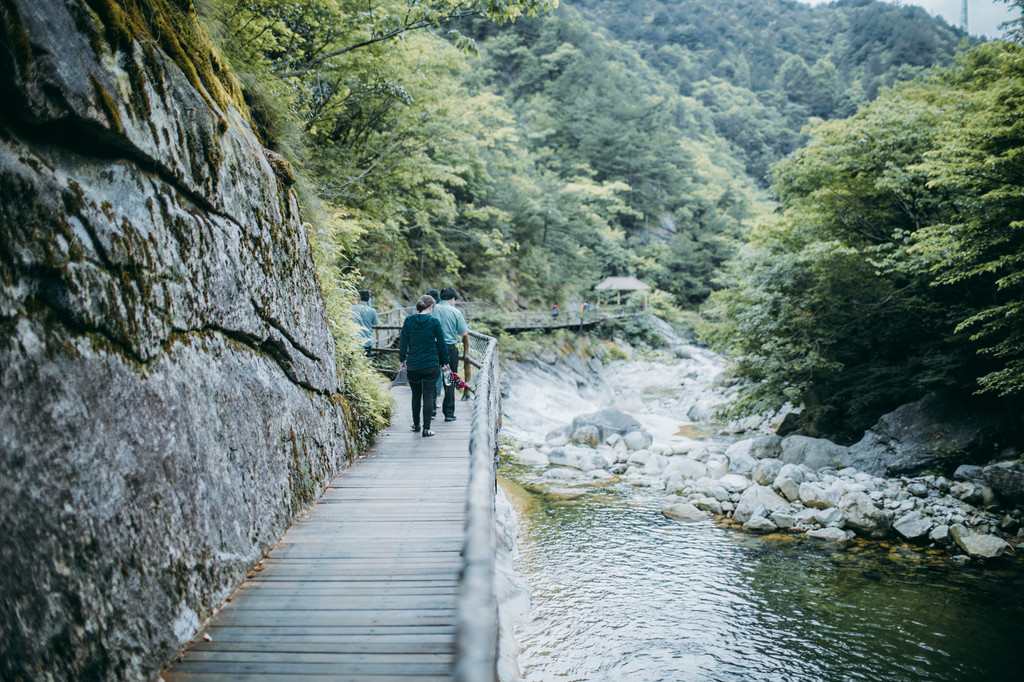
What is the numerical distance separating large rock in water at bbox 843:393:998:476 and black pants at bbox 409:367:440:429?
10.7m

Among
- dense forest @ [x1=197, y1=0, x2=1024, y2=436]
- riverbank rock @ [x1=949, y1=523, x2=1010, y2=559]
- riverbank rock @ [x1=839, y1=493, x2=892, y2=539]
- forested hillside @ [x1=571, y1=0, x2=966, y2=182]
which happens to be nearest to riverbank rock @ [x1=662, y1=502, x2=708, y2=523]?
riverbank rock @ [x1=839, y1=493, x2=892, y2=539]

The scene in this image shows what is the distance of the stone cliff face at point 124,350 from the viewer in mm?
2389

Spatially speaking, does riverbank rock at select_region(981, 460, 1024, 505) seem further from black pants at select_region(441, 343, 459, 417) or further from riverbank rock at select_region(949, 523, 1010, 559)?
black pants at select_region(441, 343, 459, 417)

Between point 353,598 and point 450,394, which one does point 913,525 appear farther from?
point 353,598

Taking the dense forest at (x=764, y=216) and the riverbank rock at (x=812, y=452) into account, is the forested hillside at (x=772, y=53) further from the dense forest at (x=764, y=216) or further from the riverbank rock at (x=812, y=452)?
the riverbank rock at (x=812, y=452)

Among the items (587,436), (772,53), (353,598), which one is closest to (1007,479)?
(587,436)

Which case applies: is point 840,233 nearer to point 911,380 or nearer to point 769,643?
point 911,380

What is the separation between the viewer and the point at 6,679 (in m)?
2.11

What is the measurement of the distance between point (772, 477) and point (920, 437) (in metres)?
3.55

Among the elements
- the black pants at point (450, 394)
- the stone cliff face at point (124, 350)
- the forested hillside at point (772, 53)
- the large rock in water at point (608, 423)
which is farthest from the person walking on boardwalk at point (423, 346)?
the forested hillside at point (772, 53)

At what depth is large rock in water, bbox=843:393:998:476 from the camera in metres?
11.4

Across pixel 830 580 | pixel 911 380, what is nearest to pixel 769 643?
pixel 830 580

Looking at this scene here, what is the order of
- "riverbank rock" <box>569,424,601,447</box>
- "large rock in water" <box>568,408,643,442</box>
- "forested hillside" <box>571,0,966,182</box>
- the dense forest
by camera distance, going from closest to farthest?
the dense forest
"riverbank rock" <box>569,424,601,447</box>
"large rock in water" <box>568,408,643,442</box>
"forested hillside" <box>571,0,966,182</box>

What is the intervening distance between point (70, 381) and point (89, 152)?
148 cm
